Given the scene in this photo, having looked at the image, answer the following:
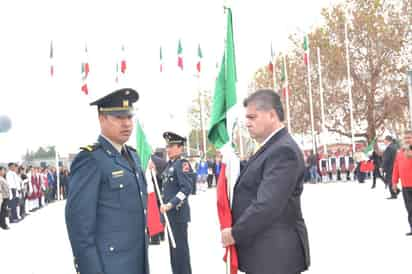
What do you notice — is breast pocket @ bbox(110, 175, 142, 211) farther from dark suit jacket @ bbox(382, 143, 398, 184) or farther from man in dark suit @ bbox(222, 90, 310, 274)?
dark suit jacket @ bbox(382, 143, 398, 184)

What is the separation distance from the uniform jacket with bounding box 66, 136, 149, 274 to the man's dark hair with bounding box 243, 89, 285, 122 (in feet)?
2.98

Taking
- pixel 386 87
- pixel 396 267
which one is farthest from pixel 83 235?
pixel 386 87

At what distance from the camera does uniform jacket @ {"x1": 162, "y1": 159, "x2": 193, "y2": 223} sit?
778 centimetres

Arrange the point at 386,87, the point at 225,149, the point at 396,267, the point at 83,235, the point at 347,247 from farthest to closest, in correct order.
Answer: the point at 386,87 → the point at 347,247 → the point at 396,267 → the point at 225,149 → the point at 83,235

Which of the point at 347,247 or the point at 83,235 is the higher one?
the point at 83,235

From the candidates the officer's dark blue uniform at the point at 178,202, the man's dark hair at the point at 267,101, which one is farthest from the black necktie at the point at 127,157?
the officer's dark blue uniform at the point at 178,202

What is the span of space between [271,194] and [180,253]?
151 inches

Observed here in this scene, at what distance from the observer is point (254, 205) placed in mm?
4066

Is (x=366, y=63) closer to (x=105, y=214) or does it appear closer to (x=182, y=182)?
(x=182, y=182)

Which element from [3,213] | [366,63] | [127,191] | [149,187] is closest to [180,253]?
[149,187]

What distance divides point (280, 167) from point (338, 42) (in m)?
43.9

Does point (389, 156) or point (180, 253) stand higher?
point (389, 156)

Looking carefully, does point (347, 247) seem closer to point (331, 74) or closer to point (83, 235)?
point (83, 235)

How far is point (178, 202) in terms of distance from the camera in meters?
7.68
